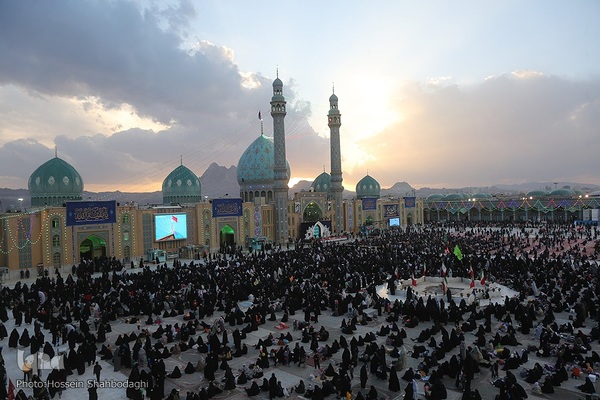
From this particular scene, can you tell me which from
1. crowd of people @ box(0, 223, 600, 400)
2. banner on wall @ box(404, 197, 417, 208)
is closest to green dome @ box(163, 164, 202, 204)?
crowd of people @ box(0, 223, 600, 400)

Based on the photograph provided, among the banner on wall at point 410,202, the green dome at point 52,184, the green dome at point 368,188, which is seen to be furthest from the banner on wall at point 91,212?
the banner on wall at point 410,202

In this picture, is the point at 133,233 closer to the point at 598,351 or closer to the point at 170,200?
the point at 170,200

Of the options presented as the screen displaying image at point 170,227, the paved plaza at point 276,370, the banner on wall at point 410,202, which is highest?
the banner on wall at point 410,202

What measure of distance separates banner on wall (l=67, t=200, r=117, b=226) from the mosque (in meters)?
0.07

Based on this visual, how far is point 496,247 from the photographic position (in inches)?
1387

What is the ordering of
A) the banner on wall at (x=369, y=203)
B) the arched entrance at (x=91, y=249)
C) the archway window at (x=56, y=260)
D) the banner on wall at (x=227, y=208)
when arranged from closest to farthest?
the archway window at (x=56, y=260)
the arched entrance at (x=91, y=249)
the banner on wall at (x=227, y=208)
the banner on wall at (x=369, y=203)

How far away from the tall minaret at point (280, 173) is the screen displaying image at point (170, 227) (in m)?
10.4

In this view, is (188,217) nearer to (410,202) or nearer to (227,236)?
(227,236)

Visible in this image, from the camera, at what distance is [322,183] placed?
5859cm

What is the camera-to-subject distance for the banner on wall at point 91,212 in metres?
29.9

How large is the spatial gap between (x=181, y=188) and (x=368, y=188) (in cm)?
2924

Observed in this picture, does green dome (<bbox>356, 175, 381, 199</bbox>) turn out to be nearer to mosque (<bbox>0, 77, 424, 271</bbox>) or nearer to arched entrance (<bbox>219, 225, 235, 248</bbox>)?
mosque (<bbox>0, 77, 424, 271</bbox>)

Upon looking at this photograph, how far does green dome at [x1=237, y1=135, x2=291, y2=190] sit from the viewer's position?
46875mm

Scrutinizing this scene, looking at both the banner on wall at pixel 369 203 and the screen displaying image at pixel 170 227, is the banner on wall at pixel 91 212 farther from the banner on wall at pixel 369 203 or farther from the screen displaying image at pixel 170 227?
the banner on wall at pixel 369 203
